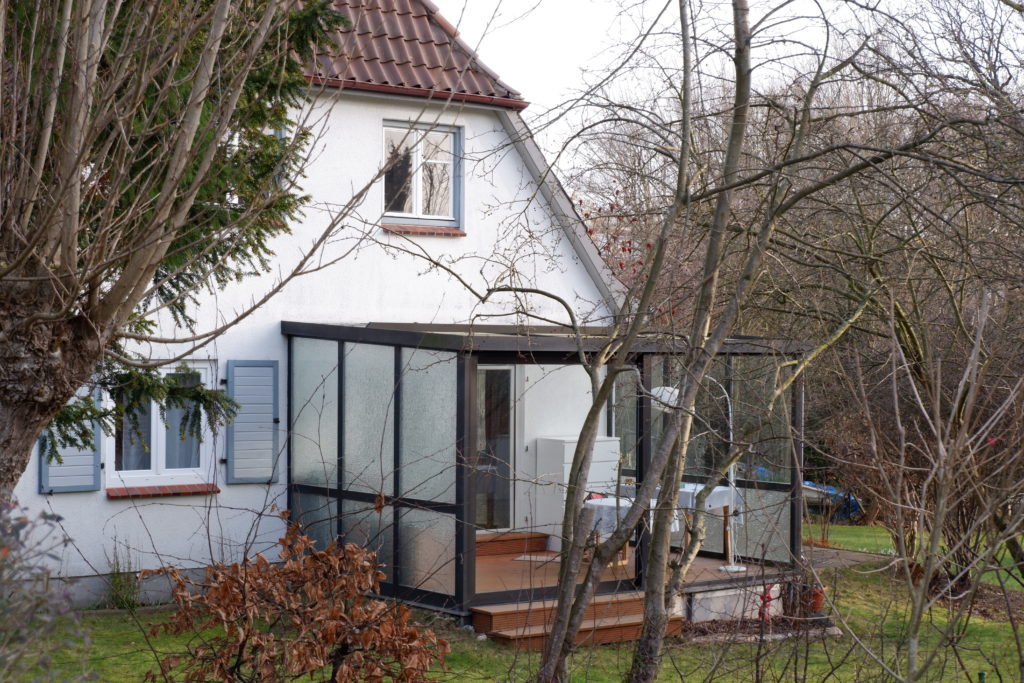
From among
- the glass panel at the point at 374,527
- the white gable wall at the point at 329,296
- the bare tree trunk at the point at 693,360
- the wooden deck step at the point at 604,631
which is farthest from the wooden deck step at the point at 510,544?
the bare tree trunk at the point at 693,360

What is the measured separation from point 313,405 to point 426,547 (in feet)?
7.08

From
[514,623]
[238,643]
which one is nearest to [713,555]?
[514,623]

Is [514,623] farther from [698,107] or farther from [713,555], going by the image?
[698,107]

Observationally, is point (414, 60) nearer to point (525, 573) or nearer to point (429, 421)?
point (429, 421)

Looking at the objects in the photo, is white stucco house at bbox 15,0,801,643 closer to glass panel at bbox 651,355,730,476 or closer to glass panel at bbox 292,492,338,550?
glass panel at bbox 292,492,338,550

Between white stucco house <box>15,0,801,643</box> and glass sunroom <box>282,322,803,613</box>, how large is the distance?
0.03m

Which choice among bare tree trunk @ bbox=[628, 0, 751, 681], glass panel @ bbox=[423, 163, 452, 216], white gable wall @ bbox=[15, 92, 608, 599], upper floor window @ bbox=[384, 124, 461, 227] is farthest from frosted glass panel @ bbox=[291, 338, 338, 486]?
bare tree trunk @ bbox=[628, 0, 751, 681]

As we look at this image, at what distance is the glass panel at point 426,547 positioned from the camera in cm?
1141

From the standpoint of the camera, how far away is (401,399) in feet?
39.0

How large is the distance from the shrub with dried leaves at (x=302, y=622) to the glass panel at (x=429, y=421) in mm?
5671

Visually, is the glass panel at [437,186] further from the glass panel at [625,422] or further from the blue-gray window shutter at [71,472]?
the blue-gray window shutter at [71,472]

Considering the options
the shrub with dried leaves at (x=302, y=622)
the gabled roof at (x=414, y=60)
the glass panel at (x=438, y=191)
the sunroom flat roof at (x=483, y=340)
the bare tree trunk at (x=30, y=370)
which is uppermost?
the gabled roof at (x=414, y=60)

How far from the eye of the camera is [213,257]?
7551mm

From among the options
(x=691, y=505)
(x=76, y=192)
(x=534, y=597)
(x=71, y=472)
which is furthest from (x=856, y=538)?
(x=76, y=192)
